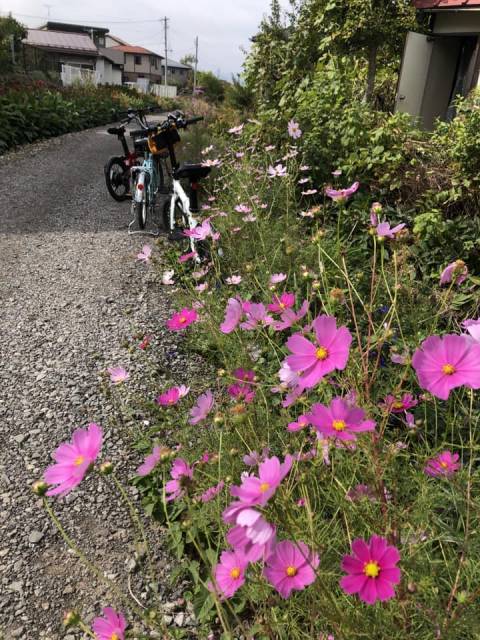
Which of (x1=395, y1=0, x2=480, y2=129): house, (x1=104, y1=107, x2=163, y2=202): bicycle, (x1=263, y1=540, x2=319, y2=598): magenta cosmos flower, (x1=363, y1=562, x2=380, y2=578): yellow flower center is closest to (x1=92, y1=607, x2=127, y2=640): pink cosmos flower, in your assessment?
(x1=263, y1=540, x2=319, y2=598): magenta cosmos flower

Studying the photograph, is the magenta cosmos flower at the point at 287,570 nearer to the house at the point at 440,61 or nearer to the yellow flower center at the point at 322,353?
the yellow flower center at the point at 322,353

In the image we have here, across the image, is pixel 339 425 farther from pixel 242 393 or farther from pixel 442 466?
pixel 242 393

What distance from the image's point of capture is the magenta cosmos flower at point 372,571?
2.22 ft

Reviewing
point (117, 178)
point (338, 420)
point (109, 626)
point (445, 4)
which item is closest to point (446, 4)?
point (445, 4)

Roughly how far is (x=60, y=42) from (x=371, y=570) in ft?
135

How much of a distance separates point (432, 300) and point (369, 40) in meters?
5.84

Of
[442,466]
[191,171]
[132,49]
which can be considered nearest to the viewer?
[442,466]

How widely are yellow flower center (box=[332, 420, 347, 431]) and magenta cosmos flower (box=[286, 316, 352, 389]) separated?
76 mm

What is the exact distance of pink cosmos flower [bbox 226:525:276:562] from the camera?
63 centimetres

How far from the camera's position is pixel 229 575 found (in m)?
0.81

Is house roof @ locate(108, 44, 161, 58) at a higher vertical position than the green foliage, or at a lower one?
higher

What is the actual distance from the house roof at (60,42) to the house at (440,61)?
1270 inches

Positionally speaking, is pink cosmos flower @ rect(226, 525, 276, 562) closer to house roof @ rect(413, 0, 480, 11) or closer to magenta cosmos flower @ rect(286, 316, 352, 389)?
magenta cosmos flower @ rect(286, 316, 352, 389)

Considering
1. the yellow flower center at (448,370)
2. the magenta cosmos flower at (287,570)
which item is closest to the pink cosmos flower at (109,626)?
the magenta cosmos flower at (287,570)
